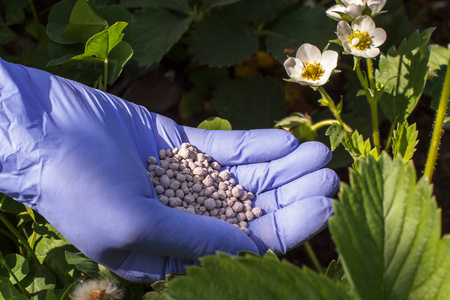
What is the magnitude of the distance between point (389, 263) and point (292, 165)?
18.3 inches

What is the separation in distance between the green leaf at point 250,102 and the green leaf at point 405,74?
485 millimetres

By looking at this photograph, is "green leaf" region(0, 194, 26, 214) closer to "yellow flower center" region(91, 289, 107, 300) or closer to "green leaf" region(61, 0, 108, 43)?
"yellow flower center" region(91, 289, 107, 300)

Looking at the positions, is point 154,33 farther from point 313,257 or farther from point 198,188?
point 313,257

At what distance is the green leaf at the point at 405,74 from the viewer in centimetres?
132

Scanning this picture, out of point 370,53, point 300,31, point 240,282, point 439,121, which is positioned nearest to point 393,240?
point 240,282

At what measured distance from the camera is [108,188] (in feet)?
3.18

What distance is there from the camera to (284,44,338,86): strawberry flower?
117cm

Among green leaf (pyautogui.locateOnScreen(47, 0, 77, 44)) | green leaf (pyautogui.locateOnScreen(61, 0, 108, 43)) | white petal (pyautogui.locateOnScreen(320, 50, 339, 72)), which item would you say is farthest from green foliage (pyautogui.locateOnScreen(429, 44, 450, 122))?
green leaf (pyautogui.locateOnScreen(47, 0, 77, 44))

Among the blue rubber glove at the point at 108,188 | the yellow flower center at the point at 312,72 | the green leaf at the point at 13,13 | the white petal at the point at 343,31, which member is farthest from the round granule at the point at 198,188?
the green leaf at the point at 13,13

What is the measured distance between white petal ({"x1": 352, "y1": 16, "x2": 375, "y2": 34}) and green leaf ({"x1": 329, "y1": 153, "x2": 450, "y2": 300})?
1.49 feet

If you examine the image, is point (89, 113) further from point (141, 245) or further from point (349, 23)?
point (349, 23)

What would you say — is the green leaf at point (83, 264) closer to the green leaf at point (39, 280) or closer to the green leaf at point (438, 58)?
the green leaf at point (39, 280)

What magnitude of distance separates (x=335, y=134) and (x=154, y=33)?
83 cm

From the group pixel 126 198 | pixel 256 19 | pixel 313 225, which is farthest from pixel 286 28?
pixel 126 198
